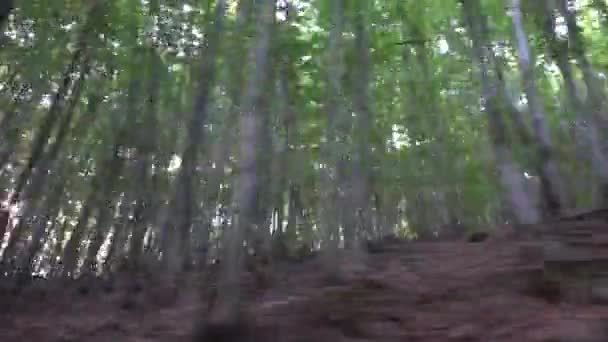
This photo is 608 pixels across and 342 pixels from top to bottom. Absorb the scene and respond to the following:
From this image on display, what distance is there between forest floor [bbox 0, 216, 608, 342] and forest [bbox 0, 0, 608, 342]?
2cm

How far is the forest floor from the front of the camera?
11.3 feet

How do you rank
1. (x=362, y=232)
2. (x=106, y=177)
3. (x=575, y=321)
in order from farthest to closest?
(x=106, y=177) < (x=362, y=232) < (x=575, y=321)

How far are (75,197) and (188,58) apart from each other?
21.2 ft

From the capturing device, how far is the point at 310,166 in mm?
14562

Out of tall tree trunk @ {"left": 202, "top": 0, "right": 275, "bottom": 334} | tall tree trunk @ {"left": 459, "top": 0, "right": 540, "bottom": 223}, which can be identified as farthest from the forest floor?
tall tree trunk @ {"left": 459, "top": 0, "right": 540, "bottom": 223}

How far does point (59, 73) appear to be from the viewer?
10.4 meters

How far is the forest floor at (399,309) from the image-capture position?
11.3 ft

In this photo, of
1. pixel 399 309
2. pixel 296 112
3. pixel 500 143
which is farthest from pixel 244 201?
pixel 296 112

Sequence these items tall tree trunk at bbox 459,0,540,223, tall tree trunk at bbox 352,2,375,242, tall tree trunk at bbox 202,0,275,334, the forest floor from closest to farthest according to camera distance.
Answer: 1. tall tree trunk at bbox 202,0,275,334
2. the forest floor
3. tall tree trunk at bbox 459,0,540,223
4. tall tree trunk at bbox 352,2,375,242

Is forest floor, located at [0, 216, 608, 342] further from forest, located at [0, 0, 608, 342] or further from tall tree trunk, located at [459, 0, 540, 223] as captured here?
tall tree trunk, located at [459, 0, 540, 223]

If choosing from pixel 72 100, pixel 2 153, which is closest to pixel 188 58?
pixel 72 100

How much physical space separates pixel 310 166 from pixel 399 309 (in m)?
10.7

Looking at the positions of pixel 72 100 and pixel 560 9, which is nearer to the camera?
pixel 560 9

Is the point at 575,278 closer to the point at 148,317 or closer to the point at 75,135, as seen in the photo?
the point at 148,317
